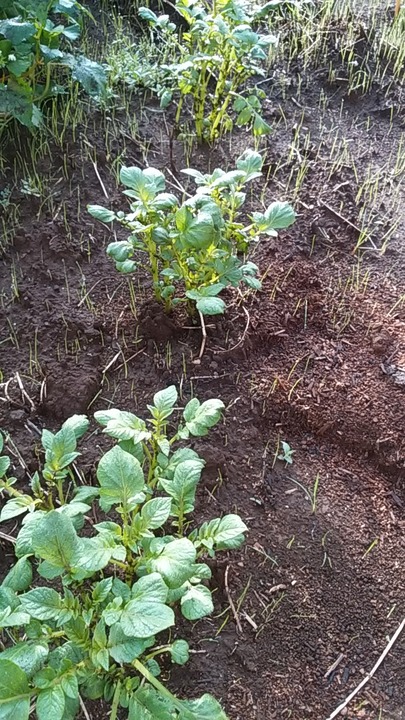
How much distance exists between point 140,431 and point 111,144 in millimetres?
1209

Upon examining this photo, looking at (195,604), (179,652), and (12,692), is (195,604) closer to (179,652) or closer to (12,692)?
(179,652)

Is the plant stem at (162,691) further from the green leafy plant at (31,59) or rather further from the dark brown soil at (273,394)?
the green leafy plant at (31,59)

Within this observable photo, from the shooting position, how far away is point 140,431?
1.20 m

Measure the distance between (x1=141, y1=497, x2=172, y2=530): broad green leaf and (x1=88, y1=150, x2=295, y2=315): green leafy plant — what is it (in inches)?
18.2

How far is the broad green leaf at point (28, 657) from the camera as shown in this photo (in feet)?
3.21

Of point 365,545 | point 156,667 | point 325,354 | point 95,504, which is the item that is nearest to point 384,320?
point 325,354

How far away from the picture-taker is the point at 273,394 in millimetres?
1599

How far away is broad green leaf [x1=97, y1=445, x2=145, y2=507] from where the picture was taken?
3.51 ft

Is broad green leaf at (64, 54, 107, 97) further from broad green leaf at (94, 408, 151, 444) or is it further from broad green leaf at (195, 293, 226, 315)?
broad green leaf at (94, 408, 151, 444)

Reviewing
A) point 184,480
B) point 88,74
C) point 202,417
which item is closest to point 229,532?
point 184,480

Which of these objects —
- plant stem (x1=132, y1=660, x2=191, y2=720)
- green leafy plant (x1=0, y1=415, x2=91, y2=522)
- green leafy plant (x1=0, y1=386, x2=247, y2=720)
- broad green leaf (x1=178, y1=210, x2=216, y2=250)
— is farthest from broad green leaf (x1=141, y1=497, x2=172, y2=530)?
broad green leaf (x1=178, y1=210, x2=216, y2=250)

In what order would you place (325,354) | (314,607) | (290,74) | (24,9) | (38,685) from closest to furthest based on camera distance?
1. (38,685)
2. (314,607)
3. (325,354)
4. (24,9)
5. (290,74)

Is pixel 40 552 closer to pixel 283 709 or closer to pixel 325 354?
pixel 283 709

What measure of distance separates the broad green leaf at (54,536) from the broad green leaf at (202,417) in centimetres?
32
